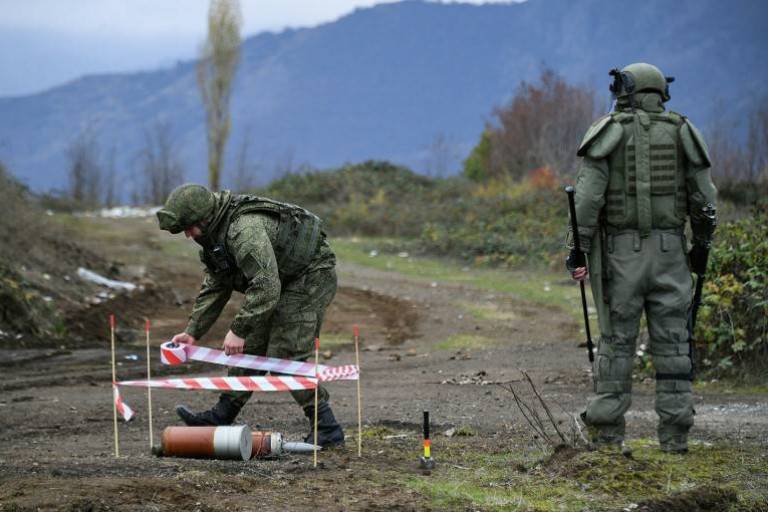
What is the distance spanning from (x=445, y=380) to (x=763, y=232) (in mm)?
3855

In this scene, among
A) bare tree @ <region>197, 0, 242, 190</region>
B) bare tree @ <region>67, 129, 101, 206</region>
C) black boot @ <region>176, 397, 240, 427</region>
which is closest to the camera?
black boot @ <region>176, 397, 240, 427</region>

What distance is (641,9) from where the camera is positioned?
158 metres

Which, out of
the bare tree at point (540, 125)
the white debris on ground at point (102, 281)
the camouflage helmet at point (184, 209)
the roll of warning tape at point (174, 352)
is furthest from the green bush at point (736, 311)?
the bare tree at point (540, 125)

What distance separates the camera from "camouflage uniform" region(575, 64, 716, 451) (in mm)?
7500

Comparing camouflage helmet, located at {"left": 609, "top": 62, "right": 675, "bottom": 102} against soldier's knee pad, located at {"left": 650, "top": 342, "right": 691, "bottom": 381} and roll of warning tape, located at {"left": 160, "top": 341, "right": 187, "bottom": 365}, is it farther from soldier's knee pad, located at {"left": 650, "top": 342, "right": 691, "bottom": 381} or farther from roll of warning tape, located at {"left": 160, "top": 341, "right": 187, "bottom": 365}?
roll of warning tape, located at {"left": 160, "top": 341, "right": 187, "bottom": 365}

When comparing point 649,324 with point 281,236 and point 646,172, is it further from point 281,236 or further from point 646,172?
point 281,236

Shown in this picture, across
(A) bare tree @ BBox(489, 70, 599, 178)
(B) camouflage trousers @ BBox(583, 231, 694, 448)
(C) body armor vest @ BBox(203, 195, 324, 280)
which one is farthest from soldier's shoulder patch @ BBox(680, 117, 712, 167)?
(A) bare tree @ BBox(489, 70, 599, 178)

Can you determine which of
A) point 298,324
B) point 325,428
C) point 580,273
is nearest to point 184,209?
point 298,324

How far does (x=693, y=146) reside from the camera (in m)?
7.51

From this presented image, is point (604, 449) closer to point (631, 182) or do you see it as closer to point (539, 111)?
point (631, 182)

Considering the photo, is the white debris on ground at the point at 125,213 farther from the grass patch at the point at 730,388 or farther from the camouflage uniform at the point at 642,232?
the camouflage uniform at the point at 642,232

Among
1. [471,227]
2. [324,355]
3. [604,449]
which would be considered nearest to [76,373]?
[324,355]

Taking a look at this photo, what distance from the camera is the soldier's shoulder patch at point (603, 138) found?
24.5 ft

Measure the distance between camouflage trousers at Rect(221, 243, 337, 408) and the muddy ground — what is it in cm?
73
